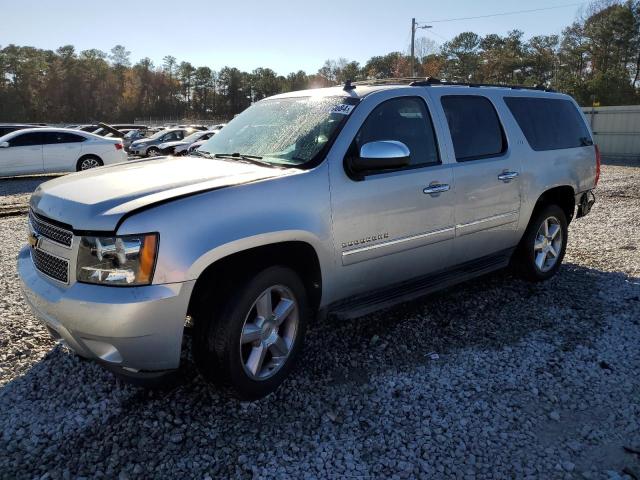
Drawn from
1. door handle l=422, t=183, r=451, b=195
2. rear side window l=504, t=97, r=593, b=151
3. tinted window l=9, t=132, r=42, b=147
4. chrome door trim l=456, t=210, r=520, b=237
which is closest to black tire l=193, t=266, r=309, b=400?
door handle l=422, t=183, r=451, b=195

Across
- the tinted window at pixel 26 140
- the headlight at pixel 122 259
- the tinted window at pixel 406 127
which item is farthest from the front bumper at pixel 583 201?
the tinted window at pixel 26 140

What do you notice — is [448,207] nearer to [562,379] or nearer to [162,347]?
[562,379]

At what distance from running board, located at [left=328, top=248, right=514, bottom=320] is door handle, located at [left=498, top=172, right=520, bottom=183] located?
69 cm

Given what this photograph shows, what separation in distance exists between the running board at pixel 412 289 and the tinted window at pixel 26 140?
48.5 feet

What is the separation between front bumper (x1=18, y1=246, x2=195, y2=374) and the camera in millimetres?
2574

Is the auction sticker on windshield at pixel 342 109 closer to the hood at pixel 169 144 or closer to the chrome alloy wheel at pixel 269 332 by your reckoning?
the chrome alloy wheel at pixel 269 332

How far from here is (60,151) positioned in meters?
15.5

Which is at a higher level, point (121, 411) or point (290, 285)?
point (290, 285)

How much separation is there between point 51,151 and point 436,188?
14.6 metres

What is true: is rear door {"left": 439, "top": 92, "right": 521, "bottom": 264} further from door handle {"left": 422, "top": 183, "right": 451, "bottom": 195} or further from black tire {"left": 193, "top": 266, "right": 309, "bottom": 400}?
black tire {"left": 193, "top": 266, "right": 309, "bottom": 400}

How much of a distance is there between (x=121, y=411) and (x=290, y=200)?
159cm

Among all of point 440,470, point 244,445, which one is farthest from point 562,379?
point 244,445

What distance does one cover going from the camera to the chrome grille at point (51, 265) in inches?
109

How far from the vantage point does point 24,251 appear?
339 cm
